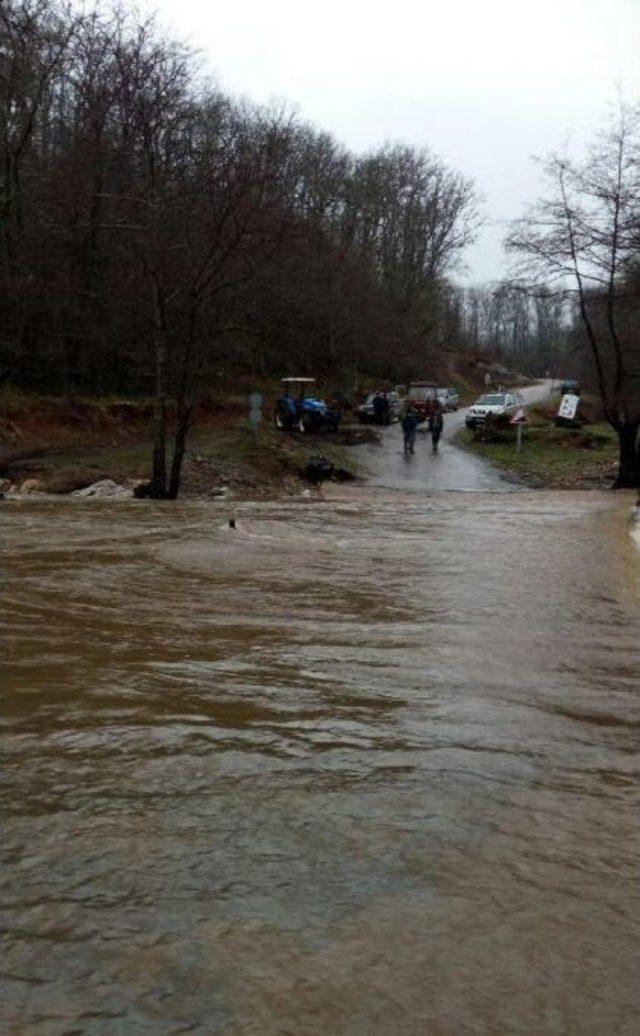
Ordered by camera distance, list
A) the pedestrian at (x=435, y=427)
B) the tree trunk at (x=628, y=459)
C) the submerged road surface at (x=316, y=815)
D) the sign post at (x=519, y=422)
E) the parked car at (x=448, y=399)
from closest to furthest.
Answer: the submerged road surface at (x=316, y=815) < the tree trunk at (x=628, y=459) < the sign post at (x=519, y=422) < the pedestrian at (x=435, y=427) < the parked car at (x=448, y=399)

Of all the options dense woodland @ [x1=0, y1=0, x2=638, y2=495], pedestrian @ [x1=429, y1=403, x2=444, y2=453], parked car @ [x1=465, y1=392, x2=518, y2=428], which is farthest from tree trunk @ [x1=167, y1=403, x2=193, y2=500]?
parked car @ [x1=465, y1=392, x2=518, y2=428]

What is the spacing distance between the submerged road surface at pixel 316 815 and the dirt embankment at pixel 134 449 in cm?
1477

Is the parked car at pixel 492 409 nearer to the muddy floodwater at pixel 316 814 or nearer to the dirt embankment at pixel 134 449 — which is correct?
the dirt embankment at pixel 134 449

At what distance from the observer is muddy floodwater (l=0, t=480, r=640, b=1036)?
3.21 meters

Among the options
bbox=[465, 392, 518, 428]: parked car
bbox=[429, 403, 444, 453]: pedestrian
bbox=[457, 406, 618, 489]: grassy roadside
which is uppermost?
bbox=[465, 392, 518, 428]: parked car

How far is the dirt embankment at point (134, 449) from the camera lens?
78.5ft

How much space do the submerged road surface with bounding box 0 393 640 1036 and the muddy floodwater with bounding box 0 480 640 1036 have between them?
0.01 m

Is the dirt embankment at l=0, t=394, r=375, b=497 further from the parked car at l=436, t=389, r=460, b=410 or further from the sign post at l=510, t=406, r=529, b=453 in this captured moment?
the parked car at l=436, t=389, r=460, b=410

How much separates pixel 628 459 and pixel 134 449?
589 inches

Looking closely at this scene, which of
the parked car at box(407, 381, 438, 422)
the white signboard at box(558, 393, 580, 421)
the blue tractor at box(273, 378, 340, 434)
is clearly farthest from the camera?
the white signboard at box(558, 393, 580, 421)

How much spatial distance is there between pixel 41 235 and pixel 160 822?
31.7 m

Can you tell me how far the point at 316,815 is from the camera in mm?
4488

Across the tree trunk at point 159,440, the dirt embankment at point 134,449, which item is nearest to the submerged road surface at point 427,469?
the dirt embankment at point 134,449

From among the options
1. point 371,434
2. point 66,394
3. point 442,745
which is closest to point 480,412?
point 371,434
